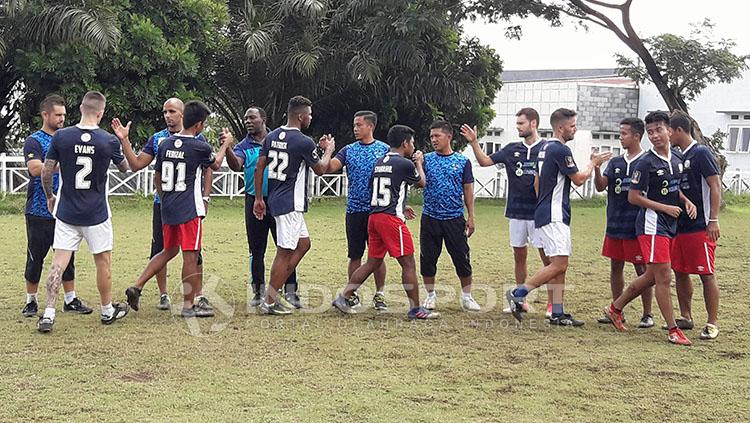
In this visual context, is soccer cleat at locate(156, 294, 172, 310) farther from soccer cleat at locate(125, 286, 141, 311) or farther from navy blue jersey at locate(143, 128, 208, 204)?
navy blue jersey at locate(143, 128, 208, 204)

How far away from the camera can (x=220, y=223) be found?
18141mm

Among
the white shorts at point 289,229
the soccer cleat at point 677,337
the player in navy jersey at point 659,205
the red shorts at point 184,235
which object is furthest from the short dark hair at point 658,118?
the red shorts at point 184,235

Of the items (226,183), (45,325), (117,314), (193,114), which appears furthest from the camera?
(226,183)

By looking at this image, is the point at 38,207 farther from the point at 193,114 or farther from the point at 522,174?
the point at 522,174

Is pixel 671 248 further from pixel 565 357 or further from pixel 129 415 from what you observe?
pixel 129 415

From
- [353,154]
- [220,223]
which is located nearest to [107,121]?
[220,223]

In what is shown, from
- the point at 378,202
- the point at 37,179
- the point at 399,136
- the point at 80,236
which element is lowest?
the point at 80,236

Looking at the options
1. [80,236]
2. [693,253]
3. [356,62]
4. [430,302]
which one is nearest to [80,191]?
[80,236]

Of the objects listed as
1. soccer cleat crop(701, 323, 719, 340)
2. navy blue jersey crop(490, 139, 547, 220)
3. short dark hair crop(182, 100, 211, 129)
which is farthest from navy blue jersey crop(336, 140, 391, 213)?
soccer cleat crop(701, 323, 719, 340)

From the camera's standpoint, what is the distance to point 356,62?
24.2 metres

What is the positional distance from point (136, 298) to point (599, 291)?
5.41m

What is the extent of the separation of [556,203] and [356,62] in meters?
16.9

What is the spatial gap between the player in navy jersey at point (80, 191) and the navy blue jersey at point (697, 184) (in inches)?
198

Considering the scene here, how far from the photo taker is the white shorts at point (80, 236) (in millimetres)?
7523
